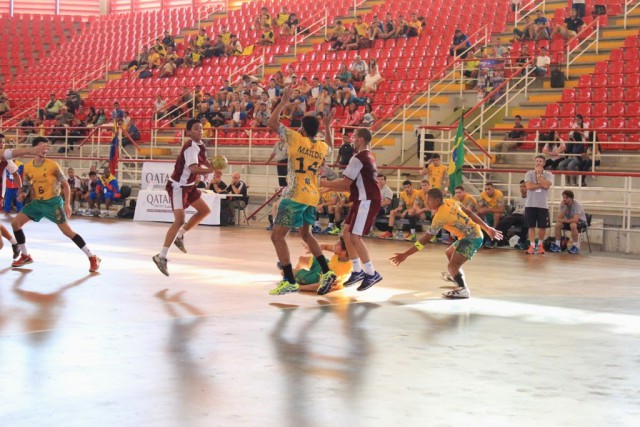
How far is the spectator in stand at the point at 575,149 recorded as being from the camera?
69.1 ft

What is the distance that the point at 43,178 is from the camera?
13.2 meters

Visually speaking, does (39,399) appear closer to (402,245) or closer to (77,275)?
(77,275)

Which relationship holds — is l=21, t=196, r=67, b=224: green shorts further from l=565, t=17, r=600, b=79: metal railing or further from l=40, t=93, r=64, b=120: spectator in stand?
l=40, t=93, r=64, b=120: spectator in stand

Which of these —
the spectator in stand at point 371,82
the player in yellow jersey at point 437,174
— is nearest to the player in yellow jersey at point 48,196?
the player in yellow jersey at point 437,174

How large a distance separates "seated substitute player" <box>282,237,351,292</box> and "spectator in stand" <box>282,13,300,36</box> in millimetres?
23900

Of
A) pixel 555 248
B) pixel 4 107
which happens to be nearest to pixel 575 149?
pixel 555 248

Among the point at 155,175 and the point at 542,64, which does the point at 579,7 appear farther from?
the point at 155,175

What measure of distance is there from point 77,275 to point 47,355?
17.7 ft

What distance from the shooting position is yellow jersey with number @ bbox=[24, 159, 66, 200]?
13.2 metres

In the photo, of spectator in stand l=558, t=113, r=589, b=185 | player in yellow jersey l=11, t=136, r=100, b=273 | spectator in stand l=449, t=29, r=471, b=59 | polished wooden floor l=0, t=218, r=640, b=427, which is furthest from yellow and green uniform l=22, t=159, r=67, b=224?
spectator in stand l=449, t=29, r=471, b=59

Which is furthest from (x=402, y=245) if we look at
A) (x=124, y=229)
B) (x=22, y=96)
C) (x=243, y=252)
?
(x=22, y=96)

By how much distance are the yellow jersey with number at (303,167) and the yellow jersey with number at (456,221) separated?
1583 millimetres

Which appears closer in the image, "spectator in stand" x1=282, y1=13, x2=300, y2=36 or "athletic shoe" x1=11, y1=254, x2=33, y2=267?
"athletic shoe" x1=11, y1=254, x2=33, y2=267

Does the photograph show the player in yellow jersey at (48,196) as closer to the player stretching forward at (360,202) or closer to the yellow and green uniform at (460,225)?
the player stretching forward at (360,202)
